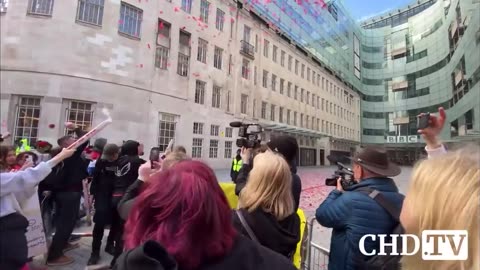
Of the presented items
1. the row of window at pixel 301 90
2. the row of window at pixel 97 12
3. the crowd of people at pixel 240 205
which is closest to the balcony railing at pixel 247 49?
the row of window at pixel 301 90

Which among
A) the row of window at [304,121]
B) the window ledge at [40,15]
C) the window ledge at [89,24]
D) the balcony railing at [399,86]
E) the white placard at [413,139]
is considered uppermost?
the window ledge at [89,24]

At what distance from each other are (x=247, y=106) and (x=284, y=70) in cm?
44

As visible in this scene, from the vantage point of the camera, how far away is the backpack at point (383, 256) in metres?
0.75

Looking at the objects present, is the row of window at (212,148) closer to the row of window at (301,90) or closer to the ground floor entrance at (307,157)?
the row of window at (301,90)

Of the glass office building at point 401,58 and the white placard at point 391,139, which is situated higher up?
the glass office building at point 401,58

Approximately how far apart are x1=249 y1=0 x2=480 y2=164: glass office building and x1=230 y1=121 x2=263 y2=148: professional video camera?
549mm

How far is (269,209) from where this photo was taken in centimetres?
98

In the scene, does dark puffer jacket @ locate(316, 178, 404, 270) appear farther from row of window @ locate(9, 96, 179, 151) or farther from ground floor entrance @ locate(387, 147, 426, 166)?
row of window @ locate(9, 96, 179, 151)

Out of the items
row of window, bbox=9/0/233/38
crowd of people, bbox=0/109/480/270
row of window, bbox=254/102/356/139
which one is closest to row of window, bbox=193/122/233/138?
crowd of people, bbox=0/109/480/270

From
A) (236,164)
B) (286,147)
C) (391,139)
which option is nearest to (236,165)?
(236,164)

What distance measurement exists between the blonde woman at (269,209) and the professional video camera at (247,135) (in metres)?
0.33

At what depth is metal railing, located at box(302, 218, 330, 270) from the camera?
1865 millimetres

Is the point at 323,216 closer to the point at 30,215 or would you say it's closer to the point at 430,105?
the point at 430,105

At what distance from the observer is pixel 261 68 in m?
1.85
